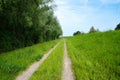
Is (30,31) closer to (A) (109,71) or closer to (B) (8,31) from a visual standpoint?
(B) (8,31)

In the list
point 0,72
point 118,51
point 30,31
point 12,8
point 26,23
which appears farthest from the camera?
point 30,31

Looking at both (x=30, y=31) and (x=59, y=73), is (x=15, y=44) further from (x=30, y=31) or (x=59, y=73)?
A: (x=59, y=73)

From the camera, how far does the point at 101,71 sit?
37.9 feet

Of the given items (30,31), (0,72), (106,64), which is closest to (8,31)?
(30,31)

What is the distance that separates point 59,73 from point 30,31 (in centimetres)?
3197

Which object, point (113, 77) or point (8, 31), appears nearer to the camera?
point (113, 77)

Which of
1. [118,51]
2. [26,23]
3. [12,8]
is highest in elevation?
[12,8]

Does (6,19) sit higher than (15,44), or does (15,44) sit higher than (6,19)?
(6,19)

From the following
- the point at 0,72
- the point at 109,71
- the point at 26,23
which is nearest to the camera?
the point at 109,71

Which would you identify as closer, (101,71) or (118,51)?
(101,71)

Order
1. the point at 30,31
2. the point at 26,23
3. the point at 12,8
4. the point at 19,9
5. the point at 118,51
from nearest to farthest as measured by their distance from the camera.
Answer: the point at 118,51, the point at 12,8, the point at 19,9, the point at 26,23, the point at 30,31

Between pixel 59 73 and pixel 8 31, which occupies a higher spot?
pixel 8 31

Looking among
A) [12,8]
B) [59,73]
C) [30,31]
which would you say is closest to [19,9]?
[12,8]

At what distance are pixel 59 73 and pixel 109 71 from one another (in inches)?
112
